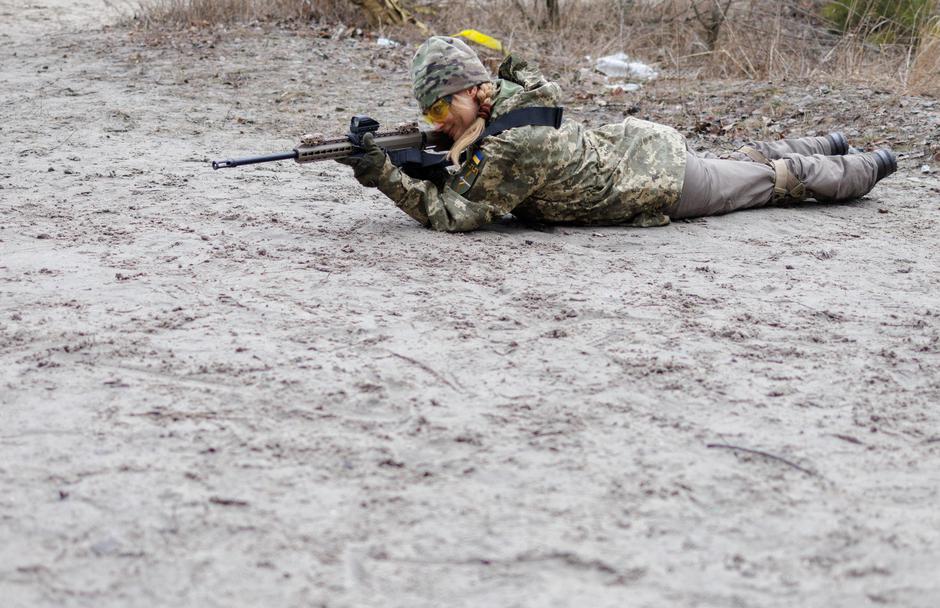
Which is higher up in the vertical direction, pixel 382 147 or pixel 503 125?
pixel 503 125

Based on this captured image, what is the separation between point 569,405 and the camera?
9.31 ft

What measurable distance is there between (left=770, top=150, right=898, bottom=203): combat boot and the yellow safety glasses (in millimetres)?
1806

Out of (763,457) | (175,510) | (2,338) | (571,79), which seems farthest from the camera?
(571,79)

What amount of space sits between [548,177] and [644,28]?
5.99 meters

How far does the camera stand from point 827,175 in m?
5.08

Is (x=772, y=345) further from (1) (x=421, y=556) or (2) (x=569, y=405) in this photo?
(1) (x=421, y=556)

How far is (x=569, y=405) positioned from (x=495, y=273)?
3.98 feet

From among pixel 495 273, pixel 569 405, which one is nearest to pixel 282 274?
pixel 495 273

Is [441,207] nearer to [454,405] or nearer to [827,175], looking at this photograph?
[454,405]

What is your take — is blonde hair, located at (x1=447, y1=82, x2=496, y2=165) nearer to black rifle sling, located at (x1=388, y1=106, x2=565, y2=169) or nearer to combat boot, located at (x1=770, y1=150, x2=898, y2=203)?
black rifle sling, located at (x1=388, y1=106, x2=565, y2=169)

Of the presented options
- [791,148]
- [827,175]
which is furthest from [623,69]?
[827,175]

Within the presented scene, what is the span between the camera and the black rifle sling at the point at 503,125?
4.29 metres

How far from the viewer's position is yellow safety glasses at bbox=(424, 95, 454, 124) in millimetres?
4277

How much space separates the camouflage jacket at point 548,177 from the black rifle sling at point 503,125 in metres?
0.03
